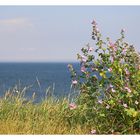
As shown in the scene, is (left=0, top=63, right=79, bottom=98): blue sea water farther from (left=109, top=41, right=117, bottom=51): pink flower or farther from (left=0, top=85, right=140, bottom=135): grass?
(left=109, top=41, right=117, bottom=51): pink flower

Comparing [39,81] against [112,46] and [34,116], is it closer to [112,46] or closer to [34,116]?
[34,116]

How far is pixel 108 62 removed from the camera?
5.31m

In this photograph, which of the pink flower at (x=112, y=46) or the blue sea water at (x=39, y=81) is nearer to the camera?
the pink flower at (x=112, y=46)

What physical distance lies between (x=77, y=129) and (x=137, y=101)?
0.64 meters

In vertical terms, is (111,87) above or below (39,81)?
above

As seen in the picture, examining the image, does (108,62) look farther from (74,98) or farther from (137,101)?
(74,98)

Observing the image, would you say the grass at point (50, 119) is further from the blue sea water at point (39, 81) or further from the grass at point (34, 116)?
the blue sea water at point (39, 81)

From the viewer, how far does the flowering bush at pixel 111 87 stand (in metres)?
5.12

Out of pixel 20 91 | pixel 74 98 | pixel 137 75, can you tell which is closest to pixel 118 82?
pixel 137 75

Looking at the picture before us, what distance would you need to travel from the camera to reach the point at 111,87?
521cm

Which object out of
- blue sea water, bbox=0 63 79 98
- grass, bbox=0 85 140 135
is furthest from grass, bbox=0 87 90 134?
blue sea water, bbox=0 63 79 98

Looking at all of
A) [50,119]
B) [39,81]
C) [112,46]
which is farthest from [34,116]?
[39,81]

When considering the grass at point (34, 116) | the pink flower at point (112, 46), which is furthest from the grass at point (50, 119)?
the pink flower at point (112, 46)

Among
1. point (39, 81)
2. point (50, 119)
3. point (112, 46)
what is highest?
point (112, 46)
